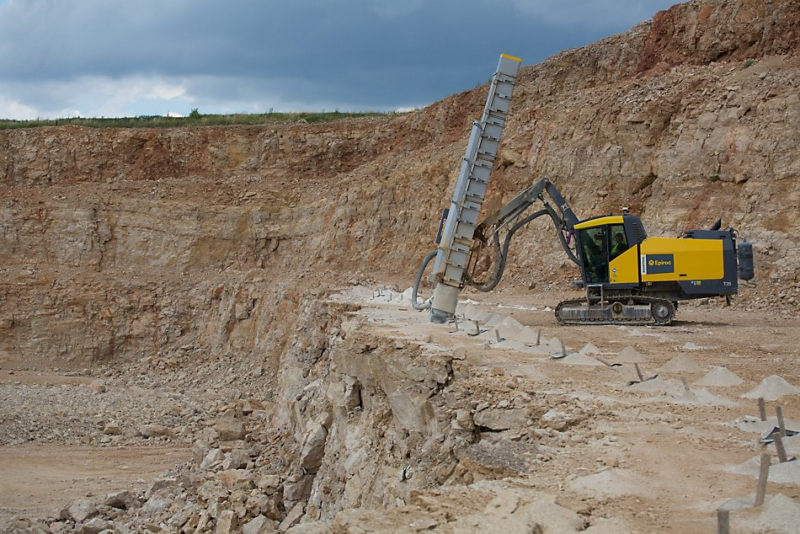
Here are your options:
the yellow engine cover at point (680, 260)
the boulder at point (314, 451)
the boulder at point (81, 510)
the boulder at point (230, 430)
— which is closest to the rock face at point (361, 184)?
the yellow engine cover at point (680, 260)

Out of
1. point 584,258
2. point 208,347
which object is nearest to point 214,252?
point 208,347

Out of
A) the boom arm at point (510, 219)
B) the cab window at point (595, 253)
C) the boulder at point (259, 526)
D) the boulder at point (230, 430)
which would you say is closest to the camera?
the boulder at point (259, 526)

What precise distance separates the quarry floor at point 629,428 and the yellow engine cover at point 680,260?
982 millimetres

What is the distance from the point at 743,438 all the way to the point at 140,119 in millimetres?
40928

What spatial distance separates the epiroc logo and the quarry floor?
3.57 ft

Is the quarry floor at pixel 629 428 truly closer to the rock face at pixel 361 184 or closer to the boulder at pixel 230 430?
the boulder at pixel 230 430

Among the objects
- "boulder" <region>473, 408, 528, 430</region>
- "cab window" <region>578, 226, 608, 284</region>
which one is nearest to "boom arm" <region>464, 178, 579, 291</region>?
"cab window" <region>578, 226, 608, 284</region>

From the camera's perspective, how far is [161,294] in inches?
1190

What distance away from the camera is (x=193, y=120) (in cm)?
4184

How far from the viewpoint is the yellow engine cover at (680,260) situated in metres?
14.6

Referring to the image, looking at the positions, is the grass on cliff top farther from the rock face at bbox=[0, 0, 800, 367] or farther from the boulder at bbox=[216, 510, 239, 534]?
the boulder at bbox=[216, 510, 239, 534]

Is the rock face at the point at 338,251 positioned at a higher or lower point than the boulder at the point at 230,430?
higher

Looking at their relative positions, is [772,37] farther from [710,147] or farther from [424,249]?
[424,249]

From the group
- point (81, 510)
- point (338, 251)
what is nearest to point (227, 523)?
point (81, 510)
